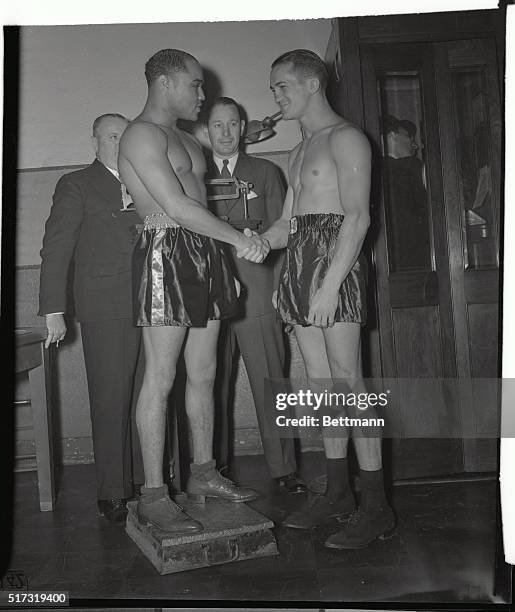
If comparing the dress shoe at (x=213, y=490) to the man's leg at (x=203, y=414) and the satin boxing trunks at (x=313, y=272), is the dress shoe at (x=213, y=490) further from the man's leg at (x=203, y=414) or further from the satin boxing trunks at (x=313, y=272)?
the satin boxing trunks at (x=313, y=272)

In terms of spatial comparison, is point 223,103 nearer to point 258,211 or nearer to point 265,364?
point 258,211

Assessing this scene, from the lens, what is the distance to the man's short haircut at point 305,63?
62.9 inches

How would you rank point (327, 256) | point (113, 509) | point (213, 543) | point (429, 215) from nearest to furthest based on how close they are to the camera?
point (213, 543), point (327, 256), point (113, 509), point (429, 215)

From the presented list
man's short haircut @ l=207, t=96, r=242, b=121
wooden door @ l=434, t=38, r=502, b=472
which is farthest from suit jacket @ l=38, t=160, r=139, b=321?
wooden door @ l=434, t=38, r=502, b=472

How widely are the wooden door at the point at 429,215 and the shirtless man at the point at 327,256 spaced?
7.6 inches

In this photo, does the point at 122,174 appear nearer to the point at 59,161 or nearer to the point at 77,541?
the point at 59,161

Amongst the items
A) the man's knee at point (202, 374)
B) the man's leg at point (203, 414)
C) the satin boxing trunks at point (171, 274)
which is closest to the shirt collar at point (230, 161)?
the satin boxing trunks at point (171, 274)

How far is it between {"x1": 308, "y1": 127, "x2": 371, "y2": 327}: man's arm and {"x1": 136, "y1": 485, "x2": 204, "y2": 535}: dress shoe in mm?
585

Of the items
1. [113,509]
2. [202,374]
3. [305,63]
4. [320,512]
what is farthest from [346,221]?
[113,509]

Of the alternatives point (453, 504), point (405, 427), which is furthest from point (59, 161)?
point (453, 504)

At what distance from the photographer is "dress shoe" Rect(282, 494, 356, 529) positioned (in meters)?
1.61

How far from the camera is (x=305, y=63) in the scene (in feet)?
5.29

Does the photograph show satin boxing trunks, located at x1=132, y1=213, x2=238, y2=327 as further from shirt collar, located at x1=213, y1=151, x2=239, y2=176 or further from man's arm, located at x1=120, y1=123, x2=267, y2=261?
shirt collar, located at x1=213, y1=151, x2=239, y2=176

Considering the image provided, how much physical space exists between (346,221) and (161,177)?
0.48 m
